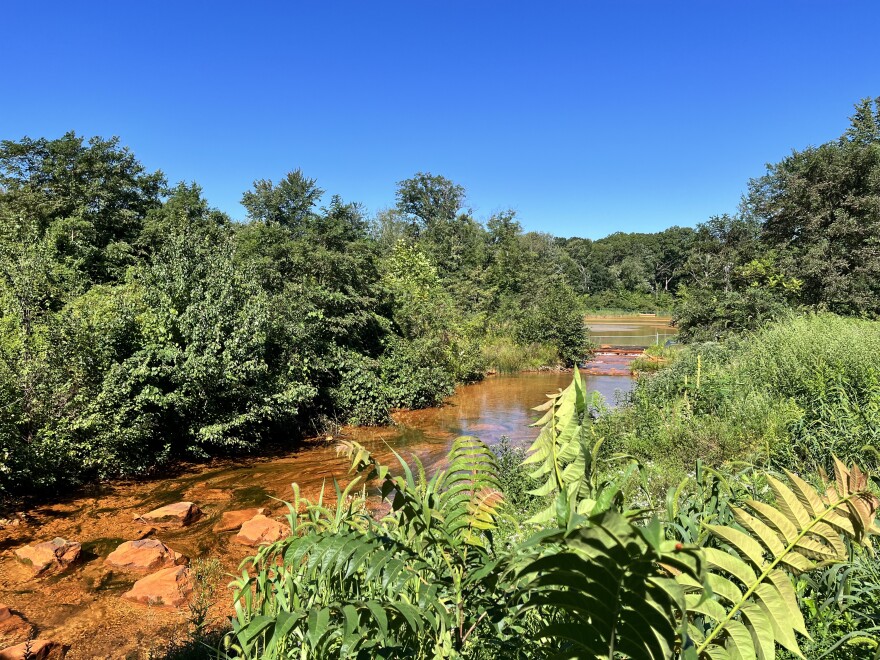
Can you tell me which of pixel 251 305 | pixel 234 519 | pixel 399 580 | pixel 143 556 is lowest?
pixel 234 519

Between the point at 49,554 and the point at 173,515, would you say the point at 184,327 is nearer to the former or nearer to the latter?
the point at 173,515

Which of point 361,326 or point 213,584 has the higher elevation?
point 361,326

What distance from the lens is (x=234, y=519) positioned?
6.91 m

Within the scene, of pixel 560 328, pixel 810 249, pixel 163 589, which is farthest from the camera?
pixel 560 328

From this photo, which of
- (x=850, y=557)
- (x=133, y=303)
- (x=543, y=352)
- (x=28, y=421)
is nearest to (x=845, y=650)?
(x=850, y=557)

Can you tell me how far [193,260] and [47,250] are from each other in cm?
340

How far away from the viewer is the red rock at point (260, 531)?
20.1 feet

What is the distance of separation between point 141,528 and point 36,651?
278 centimetres

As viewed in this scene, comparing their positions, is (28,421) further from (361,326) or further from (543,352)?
(543,352)

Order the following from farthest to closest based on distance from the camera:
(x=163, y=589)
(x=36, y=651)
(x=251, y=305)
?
1. (x=251, y=305)
2. (x=163, y=589)
3. (x=36, y=651)

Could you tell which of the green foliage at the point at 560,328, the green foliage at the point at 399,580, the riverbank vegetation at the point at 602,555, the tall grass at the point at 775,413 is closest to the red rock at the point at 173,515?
the riverbank vegetation at the point at 602,555

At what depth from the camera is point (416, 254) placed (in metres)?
26.9

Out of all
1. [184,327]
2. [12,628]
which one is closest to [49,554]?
[12,628]

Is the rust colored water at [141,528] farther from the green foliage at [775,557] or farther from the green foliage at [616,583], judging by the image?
the green foliage at [775,557]
